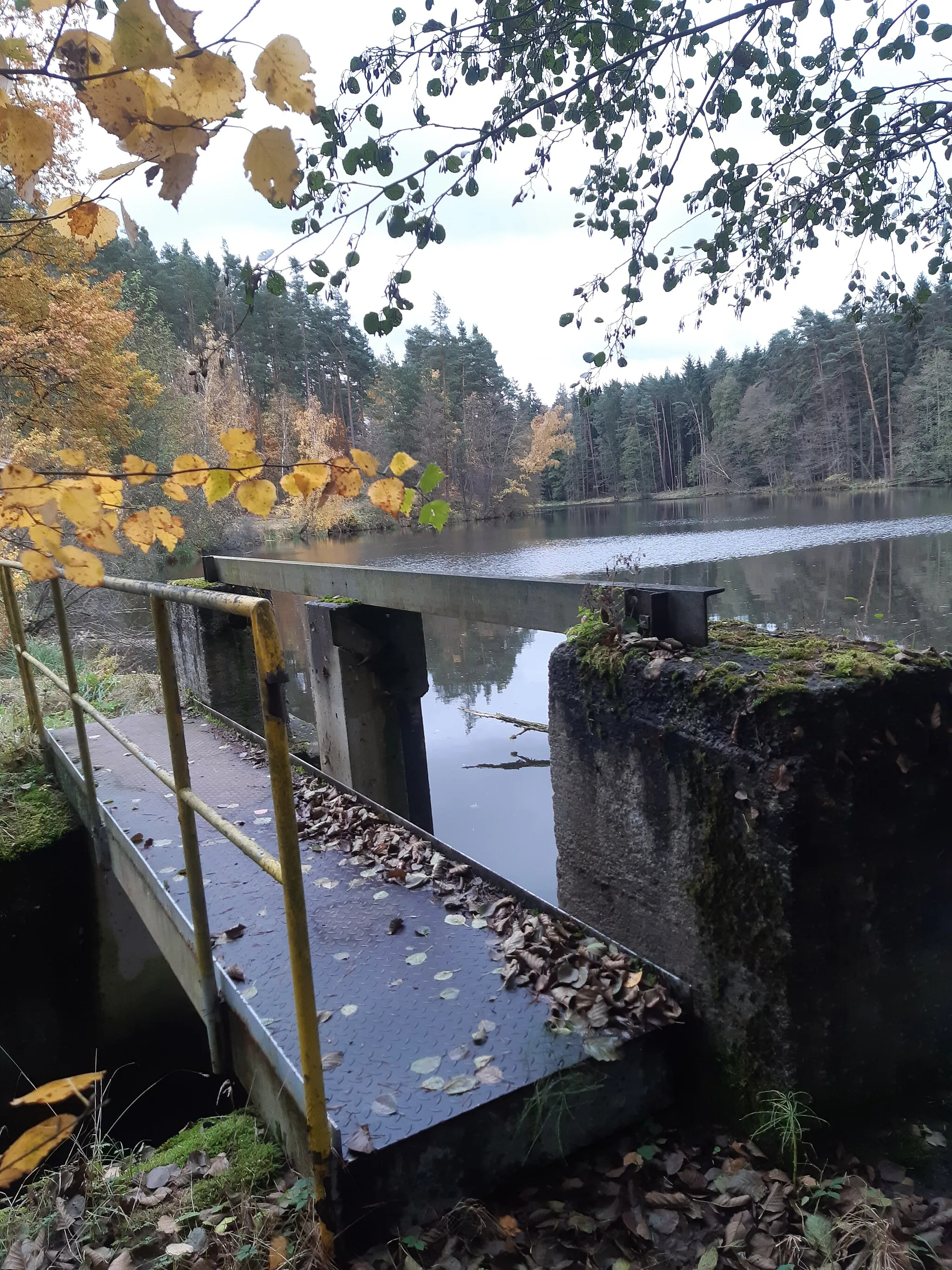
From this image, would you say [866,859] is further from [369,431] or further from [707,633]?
[369,431]

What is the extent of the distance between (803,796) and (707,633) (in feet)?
2.28

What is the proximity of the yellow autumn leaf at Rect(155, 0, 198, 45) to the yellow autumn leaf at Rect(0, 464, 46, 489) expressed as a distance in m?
0.86

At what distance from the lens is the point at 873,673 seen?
2064mm

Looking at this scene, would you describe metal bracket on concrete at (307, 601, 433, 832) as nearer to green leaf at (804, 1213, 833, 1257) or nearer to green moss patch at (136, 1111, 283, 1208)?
green moss patch at (136, 1111, 283, 1208)

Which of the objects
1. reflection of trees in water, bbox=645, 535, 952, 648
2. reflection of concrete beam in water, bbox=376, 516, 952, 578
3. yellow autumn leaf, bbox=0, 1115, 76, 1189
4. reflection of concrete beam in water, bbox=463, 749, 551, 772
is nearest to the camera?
yellow autumn leaf, bbox=0, 1115, 76, 1189

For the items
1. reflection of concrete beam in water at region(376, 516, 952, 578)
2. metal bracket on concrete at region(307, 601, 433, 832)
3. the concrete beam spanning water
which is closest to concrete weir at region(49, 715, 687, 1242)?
the concrete beam spanning water

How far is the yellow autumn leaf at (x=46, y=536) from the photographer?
1.71 metres

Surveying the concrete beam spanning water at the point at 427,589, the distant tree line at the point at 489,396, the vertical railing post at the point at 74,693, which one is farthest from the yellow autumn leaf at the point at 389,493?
the distant tree line at the point at 489,396

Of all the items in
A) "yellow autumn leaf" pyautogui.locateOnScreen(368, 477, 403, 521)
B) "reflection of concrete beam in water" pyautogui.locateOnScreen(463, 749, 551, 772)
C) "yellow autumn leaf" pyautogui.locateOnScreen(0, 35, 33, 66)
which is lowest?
"reflection of concrete beam in water" pyautogui.locateOnScreen(463, 749, 551, 772)

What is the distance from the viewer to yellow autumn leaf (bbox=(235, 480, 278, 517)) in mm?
2191

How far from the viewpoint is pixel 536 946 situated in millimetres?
2742

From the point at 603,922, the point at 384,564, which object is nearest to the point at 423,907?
the point at 603,922

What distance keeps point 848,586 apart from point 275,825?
52.6 feet

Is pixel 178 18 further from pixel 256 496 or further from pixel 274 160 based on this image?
pixel 256 496
